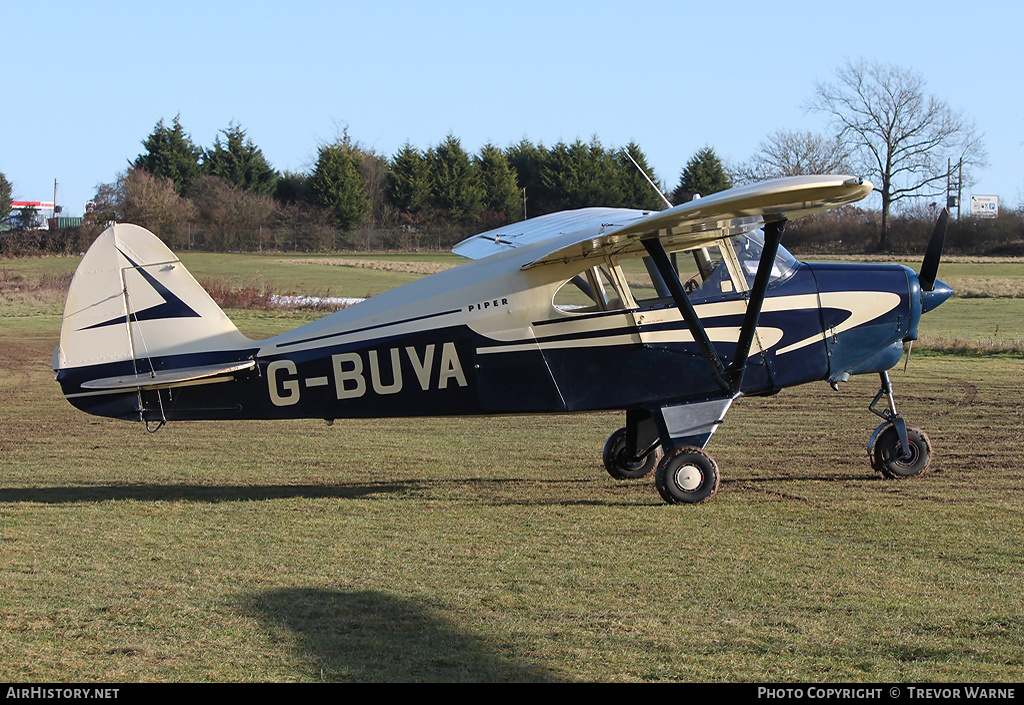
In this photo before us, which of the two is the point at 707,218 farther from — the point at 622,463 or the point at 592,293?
the point at 622,463

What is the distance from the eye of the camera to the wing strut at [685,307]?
8984 millimetres

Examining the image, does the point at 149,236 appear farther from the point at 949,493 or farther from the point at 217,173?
the point at 217,173

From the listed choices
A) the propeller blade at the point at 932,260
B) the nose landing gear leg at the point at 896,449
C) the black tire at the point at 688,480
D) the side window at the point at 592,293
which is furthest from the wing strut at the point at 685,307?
the propeller blade at the point at 932,260

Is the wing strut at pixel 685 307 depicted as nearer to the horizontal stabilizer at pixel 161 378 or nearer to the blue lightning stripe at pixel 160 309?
the horizontal stabilizer at pixel 161 378

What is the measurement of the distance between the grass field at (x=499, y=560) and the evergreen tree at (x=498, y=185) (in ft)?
211

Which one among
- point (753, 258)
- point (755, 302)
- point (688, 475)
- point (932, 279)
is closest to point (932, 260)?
point (932, 279)

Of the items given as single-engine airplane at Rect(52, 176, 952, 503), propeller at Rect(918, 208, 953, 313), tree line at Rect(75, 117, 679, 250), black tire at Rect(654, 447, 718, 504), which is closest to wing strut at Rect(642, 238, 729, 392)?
single-engine airplane at Rect(52, 176, 952, 503)

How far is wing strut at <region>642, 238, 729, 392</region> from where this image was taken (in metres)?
8.98

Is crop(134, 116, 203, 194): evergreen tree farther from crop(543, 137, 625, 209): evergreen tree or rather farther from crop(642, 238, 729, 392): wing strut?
crop(642, 238, 729, 392): wing strut

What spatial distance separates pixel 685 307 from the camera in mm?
9109

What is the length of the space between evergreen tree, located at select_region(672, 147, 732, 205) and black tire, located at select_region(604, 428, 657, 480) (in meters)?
69.1

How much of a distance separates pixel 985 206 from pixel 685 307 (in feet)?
243

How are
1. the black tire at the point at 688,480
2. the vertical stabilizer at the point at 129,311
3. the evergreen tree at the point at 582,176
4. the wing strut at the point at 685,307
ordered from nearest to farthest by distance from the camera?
the wing strut at the point at 685,307, the black tire at the point at 688,480, the vertical stabilizer at the point at 129,311, the evergreen tree at the point at 582,176

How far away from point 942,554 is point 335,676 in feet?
14.9
